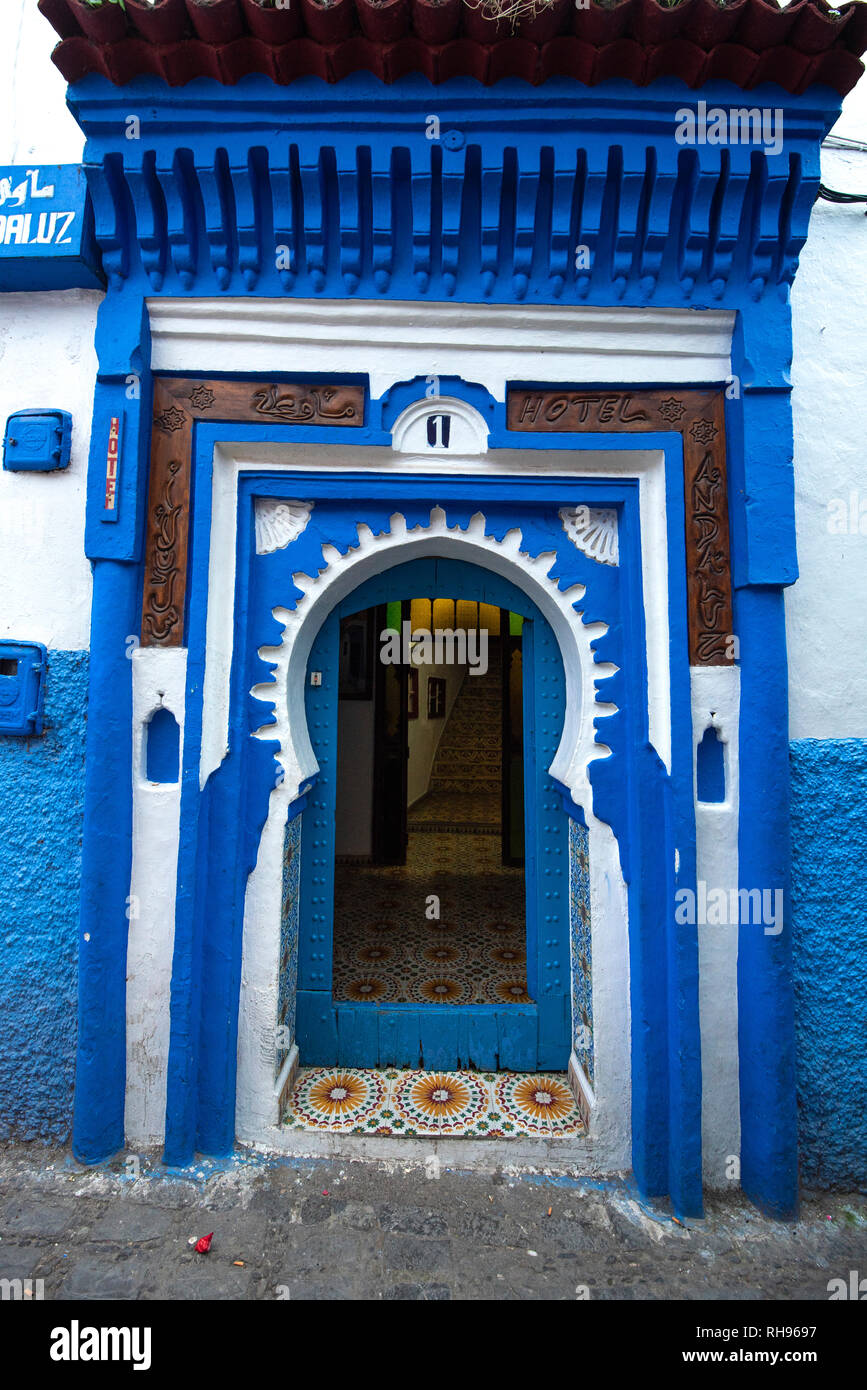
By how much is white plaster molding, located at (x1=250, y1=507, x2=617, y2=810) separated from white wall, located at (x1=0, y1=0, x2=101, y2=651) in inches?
31.8

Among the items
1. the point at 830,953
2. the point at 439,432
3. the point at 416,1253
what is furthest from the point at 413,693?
the point at 416,1253

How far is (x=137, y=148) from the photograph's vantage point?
88.7 inches

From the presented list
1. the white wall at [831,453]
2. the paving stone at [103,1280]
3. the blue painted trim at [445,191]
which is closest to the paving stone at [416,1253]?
the paving stone at [103,1280]

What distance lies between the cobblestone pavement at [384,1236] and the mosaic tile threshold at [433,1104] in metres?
0.13

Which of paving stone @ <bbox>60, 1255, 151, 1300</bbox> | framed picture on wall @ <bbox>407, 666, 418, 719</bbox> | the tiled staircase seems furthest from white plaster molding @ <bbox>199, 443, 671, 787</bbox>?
framed picture on wall @ <bbox>407, 666, 418, 719</bbox>

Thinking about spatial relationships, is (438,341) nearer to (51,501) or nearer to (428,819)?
(51,501)

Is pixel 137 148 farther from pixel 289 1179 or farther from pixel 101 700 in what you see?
pixel 289 1179

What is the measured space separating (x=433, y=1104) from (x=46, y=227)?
12.2 feet

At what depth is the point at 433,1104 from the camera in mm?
2547

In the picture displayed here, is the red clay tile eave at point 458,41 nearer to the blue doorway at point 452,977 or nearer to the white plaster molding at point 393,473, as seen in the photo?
the white plaster molding at point 393,473

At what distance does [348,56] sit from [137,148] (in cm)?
81

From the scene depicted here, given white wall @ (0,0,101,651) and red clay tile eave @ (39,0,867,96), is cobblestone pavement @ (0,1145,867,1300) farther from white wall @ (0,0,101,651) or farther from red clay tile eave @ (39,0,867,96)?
red clay tile eave @ (39,0,867,96)
